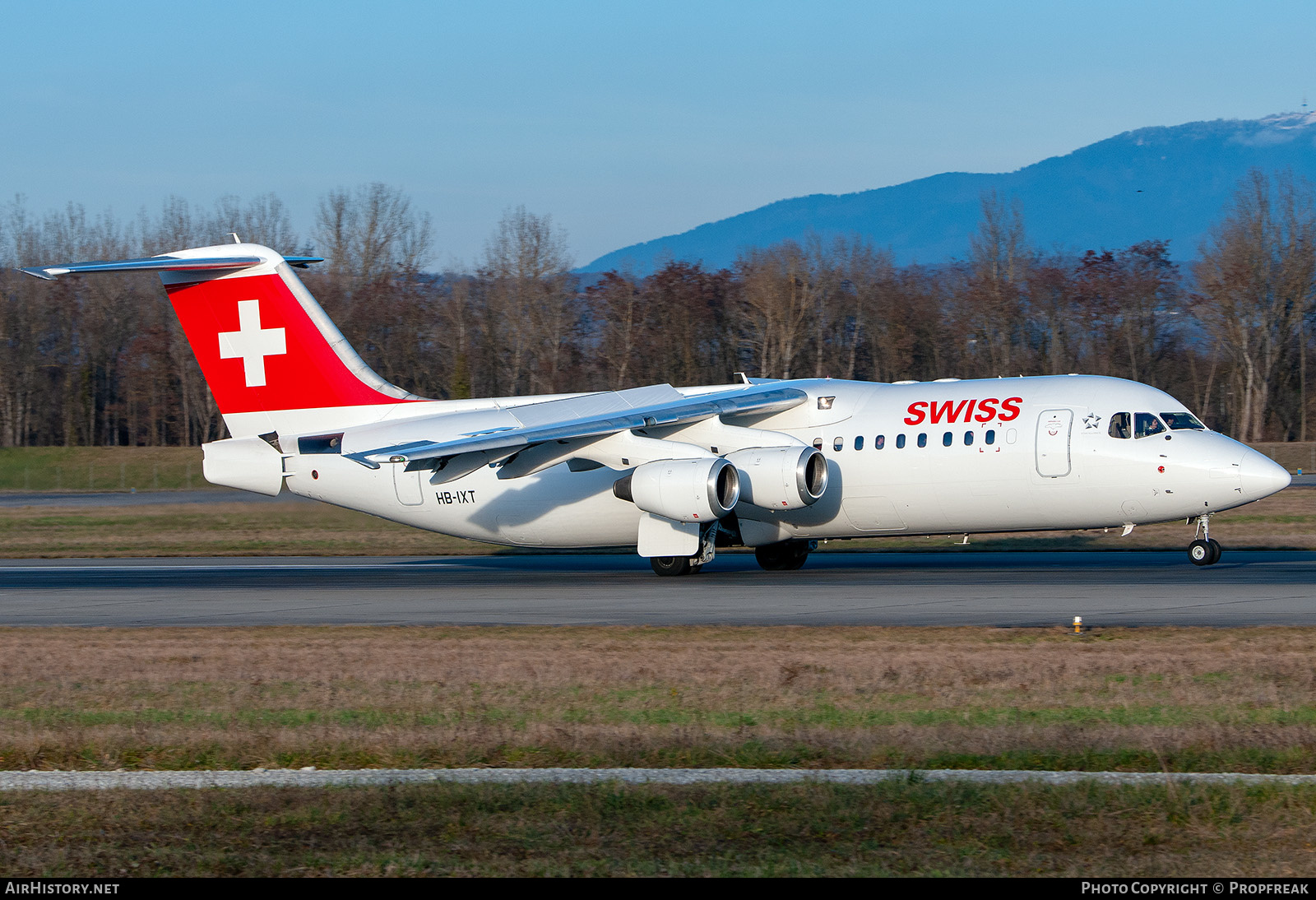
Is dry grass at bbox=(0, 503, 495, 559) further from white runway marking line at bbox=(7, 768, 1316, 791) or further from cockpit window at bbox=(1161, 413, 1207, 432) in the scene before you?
white runway marking line at bbox=(7, 768, 1316, 791)

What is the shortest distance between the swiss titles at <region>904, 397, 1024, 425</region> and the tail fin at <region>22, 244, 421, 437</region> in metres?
10.3

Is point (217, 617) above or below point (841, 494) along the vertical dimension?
below

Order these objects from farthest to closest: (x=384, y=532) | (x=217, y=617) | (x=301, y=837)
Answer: (x=384, y=532) < (x=217, y=617) < (x=301, y=837)

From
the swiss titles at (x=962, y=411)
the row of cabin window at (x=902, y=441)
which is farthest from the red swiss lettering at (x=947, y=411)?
the row of cabin window at (x=902, y=441)

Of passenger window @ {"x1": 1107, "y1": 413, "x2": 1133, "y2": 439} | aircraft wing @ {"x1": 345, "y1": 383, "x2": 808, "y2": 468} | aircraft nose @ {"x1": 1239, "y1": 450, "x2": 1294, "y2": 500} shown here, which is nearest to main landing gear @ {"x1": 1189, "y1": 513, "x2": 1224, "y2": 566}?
aircraft nose @ {"x1": 1239, "y1": 450, "x2": 1294, "y2": 500}

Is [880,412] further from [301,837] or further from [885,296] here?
[885,296]

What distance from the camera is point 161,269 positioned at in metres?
24.7

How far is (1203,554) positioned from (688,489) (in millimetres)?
8901

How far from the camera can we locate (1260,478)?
20.5 m

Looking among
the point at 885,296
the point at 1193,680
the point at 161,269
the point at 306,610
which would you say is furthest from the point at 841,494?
the point at 885,296

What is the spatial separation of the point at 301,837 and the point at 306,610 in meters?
13.1

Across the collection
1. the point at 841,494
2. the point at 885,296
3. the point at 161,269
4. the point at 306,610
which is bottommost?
the point at 306,610

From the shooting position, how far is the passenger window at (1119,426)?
2153cm

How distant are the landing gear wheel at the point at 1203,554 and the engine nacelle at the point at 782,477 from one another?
640cm
